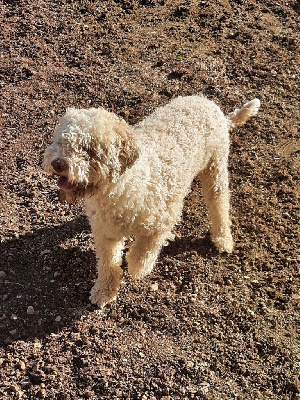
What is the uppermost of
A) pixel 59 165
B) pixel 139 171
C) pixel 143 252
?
pixel 59 165

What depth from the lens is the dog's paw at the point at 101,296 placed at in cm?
367

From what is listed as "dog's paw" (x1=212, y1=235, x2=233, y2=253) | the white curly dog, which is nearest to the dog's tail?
the white curly dog

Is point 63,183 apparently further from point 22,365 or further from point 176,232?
point 176,232

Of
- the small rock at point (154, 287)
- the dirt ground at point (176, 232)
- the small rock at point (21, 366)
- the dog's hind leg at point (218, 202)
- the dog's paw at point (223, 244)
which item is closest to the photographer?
the small rock at point (21, 366)

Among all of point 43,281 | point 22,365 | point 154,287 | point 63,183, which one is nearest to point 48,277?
point 43,281

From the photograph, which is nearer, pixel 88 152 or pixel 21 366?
pixel 88 152

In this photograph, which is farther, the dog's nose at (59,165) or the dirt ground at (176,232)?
the dirt ground at (176,232)

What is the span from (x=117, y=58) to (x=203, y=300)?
3.77m

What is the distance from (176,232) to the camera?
176 inches

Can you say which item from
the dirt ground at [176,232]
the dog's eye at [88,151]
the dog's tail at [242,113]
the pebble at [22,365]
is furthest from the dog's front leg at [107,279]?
the dog's tail at [242,113]

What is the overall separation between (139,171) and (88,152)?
0.50 m

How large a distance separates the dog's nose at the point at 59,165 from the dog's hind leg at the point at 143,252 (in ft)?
3.38

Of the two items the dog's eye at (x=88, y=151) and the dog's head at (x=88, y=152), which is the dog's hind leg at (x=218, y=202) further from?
the dog's eye at (x=88, y=151)

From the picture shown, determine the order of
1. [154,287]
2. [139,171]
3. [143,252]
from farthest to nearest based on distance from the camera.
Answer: [154,287] → [143,252] → [139,171]
